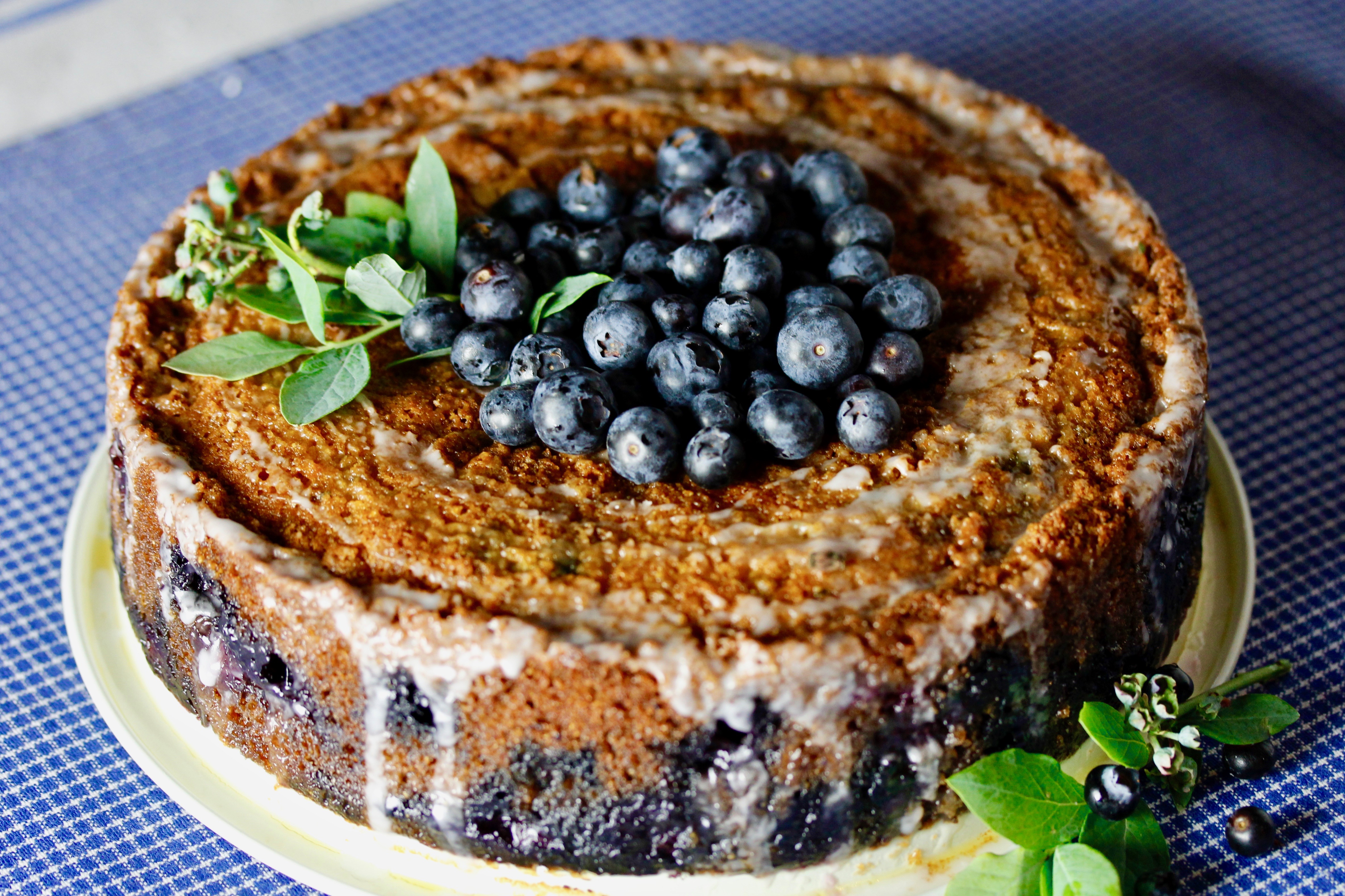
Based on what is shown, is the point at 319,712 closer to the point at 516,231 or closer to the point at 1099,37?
the point at 516,231

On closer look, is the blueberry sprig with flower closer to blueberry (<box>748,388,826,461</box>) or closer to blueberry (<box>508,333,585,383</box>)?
blueberry (<box>748,388,826,461</box>)

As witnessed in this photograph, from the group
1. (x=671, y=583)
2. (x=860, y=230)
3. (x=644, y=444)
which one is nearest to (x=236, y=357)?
(x=644, y=444)

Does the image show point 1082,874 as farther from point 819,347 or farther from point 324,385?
point 324,385

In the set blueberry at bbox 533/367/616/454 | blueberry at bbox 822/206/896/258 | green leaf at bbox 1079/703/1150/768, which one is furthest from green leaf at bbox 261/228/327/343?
green leaf at bbox 1079/703/1150/768

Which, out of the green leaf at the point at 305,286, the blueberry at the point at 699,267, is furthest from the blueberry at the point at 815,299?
the green leaf at the point at 305,286

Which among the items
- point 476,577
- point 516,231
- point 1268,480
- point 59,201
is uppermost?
point 516,231

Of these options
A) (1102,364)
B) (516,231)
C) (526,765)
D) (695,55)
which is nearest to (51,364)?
(516,231)
